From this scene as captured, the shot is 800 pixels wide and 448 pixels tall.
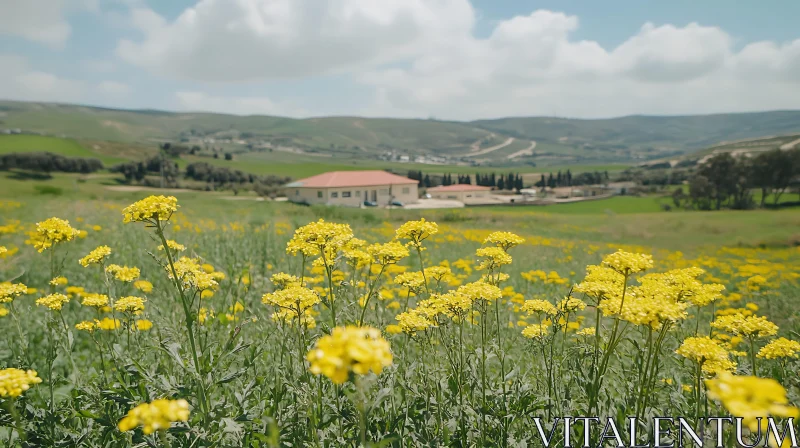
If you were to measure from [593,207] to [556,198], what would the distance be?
746cm

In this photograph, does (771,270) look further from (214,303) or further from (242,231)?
(242,231)

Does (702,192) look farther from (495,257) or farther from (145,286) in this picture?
(145,286)

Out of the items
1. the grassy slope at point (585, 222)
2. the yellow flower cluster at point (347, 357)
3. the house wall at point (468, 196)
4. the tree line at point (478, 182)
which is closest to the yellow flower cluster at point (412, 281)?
the yellow flower cluster at point (347, 357)

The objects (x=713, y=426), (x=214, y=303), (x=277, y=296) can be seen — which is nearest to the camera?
(x=277, y=296)

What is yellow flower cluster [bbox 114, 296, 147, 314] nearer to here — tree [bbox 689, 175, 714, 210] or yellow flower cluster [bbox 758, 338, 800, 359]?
yellow flower cluster [bbox 758, 338, 800, 359]

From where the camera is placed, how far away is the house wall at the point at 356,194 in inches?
2311

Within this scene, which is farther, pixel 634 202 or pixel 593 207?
pixel 634 202

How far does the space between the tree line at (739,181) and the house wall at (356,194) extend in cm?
4263

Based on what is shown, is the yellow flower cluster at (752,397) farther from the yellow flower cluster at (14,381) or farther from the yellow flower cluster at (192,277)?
the yellow flower cluster at (192,277)

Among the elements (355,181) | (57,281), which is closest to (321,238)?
(57,281)

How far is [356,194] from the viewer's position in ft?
196

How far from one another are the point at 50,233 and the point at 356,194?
5671cm

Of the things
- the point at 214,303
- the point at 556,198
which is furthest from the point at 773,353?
the point at 556,198

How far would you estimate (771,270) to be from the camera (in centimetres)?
1066
